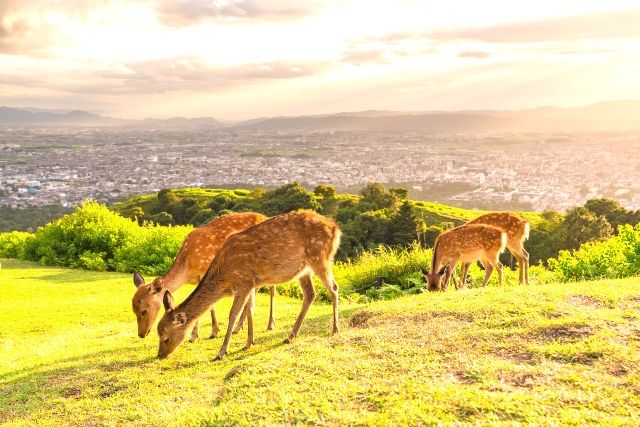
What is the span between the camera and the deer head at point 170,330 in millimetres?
8742

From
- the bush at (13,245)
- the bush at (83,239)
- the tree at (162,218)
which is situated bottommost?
the tree at (162,218)

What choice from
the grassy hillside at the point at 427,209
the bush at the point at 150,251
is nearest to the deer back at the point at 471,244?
the bush at the point at 150,251

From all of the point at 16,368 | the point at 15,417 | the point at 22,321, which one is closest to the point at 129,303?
the point at 22,321

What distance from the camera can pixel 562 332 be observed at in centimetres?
745

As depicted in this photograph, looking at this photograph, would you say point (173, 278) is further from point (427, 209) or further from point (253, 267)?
point (427, 209)

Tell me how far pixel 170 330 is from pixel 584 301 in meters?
7.50

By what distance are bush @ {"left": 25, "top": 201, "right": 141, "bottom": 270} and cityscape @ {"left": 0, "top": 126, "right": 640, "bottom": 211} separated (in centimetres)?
7791

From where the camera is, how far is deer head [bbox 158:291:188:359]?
8.74 metres

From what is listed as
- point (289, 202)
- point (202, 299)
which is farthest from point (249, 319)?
point (289, 202)

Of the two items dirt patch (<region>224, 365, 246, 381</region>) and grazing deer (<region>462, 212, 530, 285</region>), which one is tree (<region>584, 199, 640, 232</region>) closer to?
grazing deer (<region>462, 212, 530, 285</region>)

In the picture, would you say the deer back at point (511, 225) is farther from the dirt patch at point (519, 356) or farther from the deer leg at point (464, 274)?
the dirt patch at point (519, 356)

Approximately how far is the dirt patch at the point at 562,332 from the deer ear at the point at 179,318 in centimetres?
577

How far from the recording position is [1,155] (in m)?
162

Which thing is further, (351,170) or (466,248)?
(351,170)
